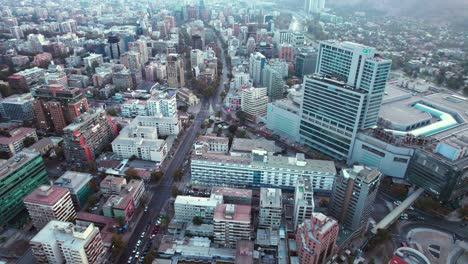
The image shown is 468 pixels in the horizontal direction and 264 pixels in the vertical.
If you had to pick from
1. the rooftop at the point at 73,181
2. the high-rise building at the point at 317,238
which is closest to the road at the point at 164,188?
the rooftop at the point at 73,181

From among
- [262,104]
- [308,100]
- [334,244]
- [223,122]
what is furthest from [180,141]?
[334,244]

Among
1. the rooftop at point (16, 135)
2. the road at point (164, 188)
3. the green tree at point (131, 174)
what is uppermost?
the rooftop at point (16, 135)

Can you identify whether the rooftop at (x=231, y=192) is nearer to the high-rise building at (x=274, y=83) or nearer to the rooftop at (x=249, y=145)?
the rooftop at (x=249, y=145)

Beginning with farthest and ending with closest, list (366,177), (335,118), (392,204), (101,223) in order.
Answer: (335,118), (392,204), (101,223), (366,177)

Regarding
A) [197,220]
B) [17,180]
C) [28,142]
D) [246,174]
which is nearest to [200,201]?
[197,220]

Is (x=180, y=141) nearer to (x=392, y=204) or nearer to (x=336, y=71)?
(x=336, y=71)
